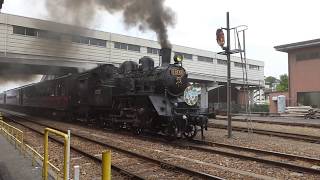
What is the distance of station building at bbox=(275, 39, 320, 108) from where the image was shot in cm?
3659

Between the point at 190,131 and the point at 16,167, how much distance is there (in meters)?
7.59

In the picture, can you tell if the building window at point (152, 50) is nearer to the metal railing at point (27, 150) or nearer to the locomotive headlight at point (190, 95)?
the locomotive headlight at point (190, 95)

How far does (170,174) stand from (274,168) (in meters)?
2.64

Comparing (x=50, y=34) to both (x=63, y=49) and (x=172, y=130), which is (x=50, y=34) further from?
(x=172, y=130)

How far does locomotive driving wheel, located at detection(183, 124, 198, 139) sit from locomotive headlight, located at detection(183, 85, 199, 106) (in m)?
0.89

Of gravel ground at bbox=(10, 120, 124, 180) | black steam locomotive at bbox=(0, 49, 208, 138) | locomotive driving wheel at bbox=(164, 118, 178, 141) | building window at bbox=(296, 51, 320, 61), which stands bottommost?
gravel ground at bbox=(10, 120, 124, 180)

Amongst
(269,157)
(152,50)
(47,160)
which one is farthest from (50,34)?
(152,50)

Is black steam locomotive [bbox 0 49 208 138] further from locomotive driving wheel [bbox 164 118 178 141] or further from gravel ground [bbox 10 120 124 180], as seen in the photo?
gravel ground [bbox 10 120 124 180]

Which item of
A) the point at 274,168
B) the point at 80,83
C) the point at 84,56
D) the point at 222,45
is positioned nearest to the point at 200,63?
the point at 84,56

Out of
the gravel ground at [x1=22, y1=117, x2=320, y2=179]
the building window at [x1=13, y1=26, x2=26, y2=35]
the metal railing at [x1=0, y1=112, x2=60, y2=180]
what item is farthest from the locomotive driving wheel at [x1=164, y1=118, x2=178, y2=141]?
the building window at [x1=13, y1=26, x2=26, y2=35]

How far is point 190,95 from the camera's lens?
1547 cm

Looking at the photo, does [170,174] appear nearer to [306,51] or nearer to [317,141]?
[317,141]

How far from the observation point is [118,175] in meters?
9.05

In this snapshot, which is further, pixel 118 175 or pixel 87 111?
pixel 87 111
